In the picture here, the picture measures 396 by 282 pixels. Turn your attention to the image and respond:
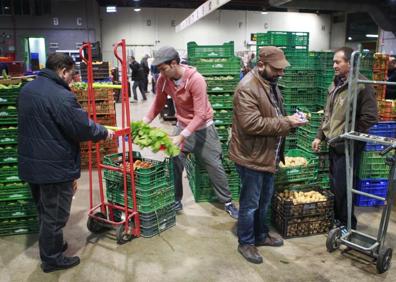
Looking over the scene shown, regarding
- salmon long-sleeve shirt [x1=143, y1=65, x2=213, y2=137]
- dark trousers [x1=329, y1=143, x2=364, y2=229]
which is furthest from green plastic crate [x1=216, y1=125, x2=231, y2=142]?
dark trousers [x1=329, y1=143, x2=364, y2=229]

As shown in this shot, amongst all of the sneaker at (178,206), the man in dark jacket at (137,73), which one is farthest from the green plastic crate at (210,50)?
the man in dark jacket at (137,73)

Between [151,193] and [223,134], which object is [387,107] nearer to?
[223,134]

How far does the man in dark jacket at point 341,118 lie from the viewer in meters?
3.25

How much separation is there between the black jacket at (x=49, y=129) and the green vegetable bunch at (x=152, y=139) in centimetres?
63

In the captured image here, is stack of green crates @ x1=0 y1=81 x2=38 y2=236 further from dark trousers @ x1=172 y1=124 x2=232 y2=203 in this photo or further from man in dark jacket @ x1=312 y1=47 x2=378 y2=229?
man in dark jacket @ x1=312 y1=47 x2=378 y2=229

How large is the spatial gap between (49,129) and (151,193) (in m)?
1.18

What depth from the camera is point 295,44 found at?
536 centimetres

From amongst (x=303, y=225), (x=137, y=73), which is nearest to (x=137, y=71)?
(x=137, y=73)

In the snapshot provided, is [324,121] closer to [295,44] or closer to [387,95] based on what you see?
[295,44]

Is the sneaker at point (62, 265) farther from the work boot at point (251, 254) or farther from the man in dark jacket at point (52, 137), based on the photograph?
the work boot at point (251, 254)

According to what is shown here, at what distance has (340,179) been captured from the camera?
3.53 meters

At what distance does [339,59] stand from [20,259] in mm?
3223

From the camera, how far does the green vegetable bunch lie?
11.3ft

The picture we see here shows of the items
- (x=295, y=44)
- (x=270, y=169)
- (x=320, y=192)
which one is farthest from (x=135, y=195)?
(x=295, y=44)
